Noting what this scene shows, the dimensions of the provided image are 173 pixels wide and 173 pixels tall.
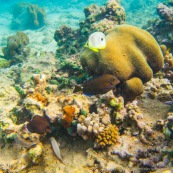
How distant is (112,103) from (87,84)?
615mm

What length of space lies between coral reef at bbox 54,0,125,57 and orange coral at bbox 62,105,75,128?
446cm

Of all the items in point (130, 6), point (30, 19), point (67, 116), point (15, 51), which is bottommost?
point (30, 19)

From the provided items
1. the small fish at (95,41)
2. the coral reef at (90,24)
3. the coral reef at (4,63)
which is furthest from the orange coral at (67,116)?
the coral reef at (4,63)

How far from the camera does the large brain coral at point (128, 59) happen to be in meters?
3.98

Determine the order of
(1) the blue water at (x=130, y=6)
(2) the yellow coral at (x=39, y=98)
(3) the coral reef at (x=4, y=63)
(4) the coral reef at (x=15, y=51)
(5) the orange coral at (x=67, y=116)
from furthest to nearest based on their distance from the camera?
(1) the blue water at (x=130, y=6) → (4) the coral reef at (x=15, y=51) → (3) the coral reef at (x=4, y=63) → (2) the yellow coral at (x=39, y=98) → (5) the orange coral at (x=67, y=116)

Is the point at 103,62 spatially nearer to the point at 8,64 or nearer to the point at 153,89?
the point at 153,89

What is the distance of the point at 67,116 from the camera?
144 inches

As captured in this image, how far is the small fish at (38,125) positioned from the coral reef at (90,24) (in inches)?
180

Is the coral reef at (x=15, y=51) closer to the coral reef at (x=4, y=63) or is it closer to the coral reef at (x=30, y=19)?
the coral reef at (x=4, y=63)

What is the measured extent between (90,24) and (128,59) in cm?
514

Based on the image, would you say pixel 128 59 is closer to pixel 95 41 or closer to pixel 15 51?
pixel 95 41

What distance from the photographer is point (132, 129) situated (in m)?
3.69

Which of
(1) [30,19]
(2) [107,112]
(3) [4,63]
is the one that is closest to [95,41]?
(2) [107,112]

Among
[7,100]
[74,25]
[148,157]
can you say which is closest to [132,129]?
[148,157]
